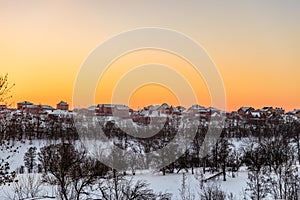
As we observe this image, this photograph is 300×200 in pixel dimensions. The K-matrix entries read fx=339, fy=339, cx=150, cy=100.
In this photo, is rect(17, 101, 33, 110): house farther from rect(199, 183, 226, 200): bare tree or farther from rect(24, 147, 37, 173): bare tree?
rect(199, 183, 226, 200): bare tree

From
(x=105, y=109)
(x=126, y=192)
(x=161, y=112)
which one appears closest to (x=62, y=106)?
(x=105, y=109)

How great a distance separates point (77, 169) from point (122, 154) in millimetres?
10282

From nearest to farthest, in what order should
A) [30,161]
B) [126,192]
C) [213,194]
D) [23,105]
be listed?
[126,192] → [213,194] → [30,161] → [23,105]

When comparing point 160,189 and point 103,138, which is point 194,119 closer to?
point 103,138

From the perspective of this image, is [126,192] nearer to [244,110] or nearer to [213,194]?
[213,194]

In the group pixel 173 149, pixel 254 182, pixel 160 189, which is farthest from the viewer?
pixel 173 149

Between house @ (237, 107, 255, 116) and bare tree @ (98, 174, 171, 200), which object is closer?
bare tree @ (98, 174, 171, 200)

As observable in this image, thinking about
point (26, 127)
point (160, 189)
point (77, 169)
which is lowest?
point (160, 189)

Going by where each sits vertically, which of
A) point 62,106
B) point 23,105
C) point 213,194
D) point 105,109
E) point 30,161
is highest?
point 62,106

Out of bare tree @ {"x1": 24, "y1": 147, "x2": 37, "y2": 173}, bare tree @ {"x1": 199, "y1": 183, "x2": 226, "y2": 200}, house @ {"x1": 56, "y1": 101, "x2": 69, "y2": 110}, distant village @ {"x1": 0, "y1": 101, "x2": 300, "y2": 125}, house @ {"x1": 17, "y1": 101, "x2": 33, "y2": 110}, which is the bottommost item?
bare tree @ {"x1": 199, "y1": 183, "x2": 226, "y2": 200}

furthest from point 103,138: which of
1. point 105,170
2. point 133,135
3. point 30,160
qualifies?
point 105,170

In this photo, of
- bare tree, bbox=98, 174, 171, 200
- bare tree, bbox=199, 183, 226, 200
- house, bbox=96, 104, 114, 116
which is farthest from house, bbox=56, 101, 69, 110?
bare tree, bbox=199, 183, 226, 200

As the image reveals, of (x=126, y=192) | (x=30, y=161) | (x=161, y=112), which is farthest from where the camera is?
(x=161, y=112)

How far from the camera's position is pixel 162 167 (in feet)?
72.6
